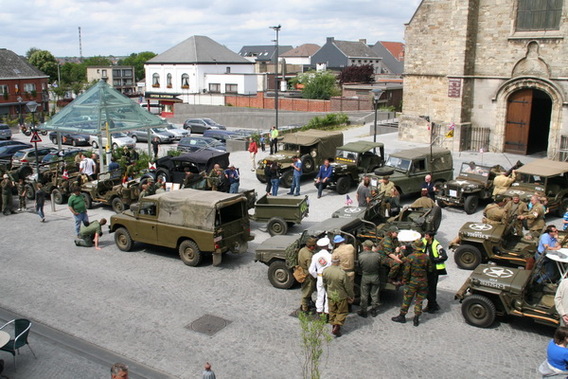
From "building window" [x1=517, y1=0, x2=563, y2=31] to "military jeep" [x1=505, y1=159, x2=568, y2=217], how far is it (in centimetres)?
1209

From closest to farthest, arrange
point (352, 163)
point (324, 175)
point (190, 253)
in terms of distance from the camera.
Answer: point (190, 253), point (324, 175), point (352, 163)

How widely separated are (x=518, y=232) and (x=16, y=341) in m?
11.6

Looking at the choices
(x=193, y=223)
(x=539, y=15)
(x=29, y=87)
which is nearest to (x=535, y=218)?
(x=193, y=223)

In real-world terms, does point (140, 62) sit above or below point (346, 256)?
above

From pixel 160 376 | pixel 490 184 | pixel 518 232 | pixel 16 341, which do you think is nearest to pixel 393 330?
pixel 160 376

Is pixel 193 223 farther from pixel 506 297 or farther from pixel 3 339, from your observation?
pixel 506 297

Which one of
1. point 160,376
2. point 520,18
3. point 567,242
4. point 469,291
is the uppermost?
point 520,18

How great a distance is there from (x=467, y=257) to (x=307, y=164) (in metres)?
10.3

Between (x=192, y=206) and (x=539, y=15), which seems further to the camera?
(x=539, y=15)

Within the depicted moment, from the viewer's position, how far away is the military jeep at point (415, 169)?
19.0 m

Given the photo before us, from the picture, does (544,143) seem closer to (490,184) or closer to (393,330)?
(490,184)

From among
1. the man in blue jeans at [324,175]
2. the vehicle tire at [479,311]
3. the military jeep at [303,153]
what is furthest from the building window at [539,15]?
the vehicle tire at [479,311]

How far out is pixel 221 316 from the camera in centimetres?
1106

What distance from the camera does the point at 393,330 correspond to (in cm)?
1035
